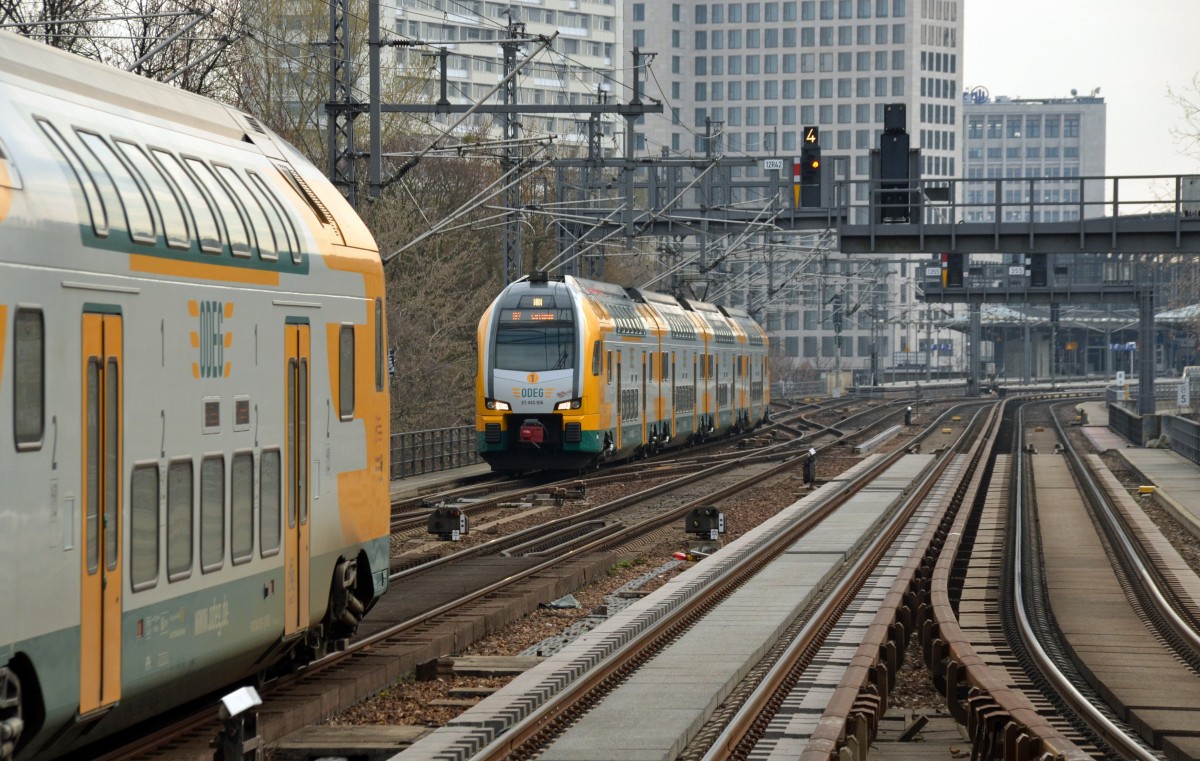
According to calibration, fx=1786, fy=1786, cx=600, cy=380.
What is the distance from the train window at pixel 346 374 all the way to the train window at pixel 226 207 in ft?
5.82

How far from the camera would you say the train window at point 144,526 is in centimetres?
934

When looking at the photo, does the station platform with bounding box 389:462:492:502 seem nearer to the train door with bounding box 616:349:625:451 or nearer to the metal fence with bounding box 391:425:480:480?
the metal fence with bounding box 391:425:480:480

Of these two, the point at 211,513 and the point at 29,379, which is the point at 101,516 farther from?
the point at 211,513

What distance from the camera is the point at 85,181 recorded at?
9180mm

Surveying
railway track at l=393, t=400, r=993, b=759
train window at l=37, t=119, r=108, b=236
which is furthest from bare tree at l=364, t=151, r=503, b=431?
train window at l=37, t=119, r=108, b=236

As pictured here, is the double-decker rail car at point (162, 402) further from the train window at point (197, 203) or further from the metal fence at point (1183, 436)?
the metal fence at point (1183, 436)

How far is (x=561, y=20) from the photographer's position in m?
152

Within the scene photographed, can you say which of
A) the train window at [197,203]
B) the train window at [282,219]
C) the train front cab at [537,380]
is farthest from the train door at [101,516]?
the train front cab at [537,380]

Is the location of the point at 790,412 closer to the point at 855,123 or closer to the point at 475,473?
the point at 475,473

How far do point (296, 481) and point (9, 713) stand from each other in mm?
3830

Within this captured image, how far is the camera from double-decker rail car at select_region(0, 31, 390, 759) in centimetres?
835

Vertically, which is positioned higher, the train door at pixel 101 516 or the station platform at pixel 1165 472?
the train door at pixel 101 516

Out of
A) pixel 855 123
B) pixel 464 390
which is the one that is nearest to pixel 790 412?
pixel 464 390

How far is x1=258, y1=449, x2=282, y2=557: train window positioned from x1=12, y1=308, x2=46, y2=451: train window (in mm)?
2845
